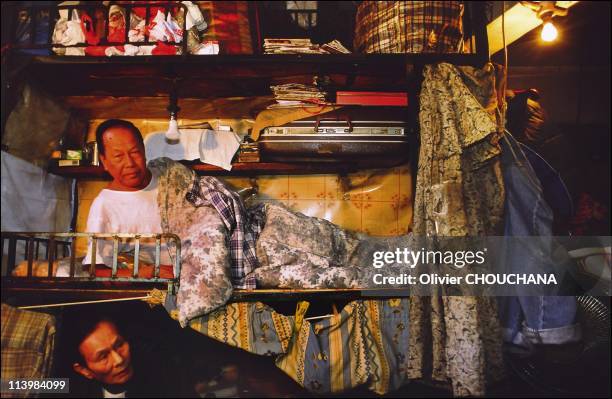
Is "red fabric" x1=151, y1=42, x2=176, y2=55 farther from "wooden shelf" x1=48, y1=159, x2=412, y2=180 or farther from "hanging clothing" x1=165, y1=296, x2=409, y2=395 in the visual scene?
"hanging clothing" x1=165, y1=296, x2=409, y2=395

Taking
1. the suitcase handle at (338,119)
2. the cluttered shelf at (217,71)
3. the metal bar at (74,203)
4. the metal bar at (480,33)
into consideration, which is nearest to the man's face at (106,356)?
the metal bar at (74,203)

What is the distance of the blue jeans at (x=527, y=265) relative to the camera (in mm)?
2654

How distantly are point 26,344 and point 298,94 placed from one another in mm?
2640

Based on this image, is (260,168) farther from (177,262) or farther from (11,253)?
(11,253)

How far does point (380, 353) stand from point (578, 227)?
1961 millimetres

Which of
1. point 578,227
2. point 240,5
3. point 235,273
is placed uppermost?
point 240,5

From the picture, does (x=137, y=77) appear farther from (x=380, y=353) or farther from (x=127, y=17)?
(x=380, y=353)

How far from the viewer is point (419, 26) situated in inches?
127

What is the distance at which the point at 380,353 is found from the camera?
2.97 meters

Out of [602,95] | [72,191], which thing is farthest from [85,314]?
[602,95]

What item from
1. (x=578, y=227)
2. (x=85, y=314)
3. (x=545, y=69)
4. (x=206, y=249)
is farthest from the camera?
(x=545, y=69)

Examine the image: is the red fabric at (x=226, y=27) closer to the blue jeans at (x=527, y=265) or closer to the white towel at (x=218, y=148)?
the white towel at (x=218, y=148)

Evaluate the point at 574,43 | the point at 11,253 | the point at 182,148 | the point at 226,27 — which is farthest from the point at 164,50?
the point at 574,43

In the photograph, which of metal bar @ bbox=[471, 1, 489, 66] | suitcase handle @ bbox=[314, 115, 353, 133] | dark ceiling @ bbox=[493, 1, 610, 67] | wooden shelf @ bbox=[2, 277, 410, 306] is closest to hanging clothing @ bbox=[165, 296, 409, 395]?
wooden shelf @ bbox=[2, 277, 410, 306]
